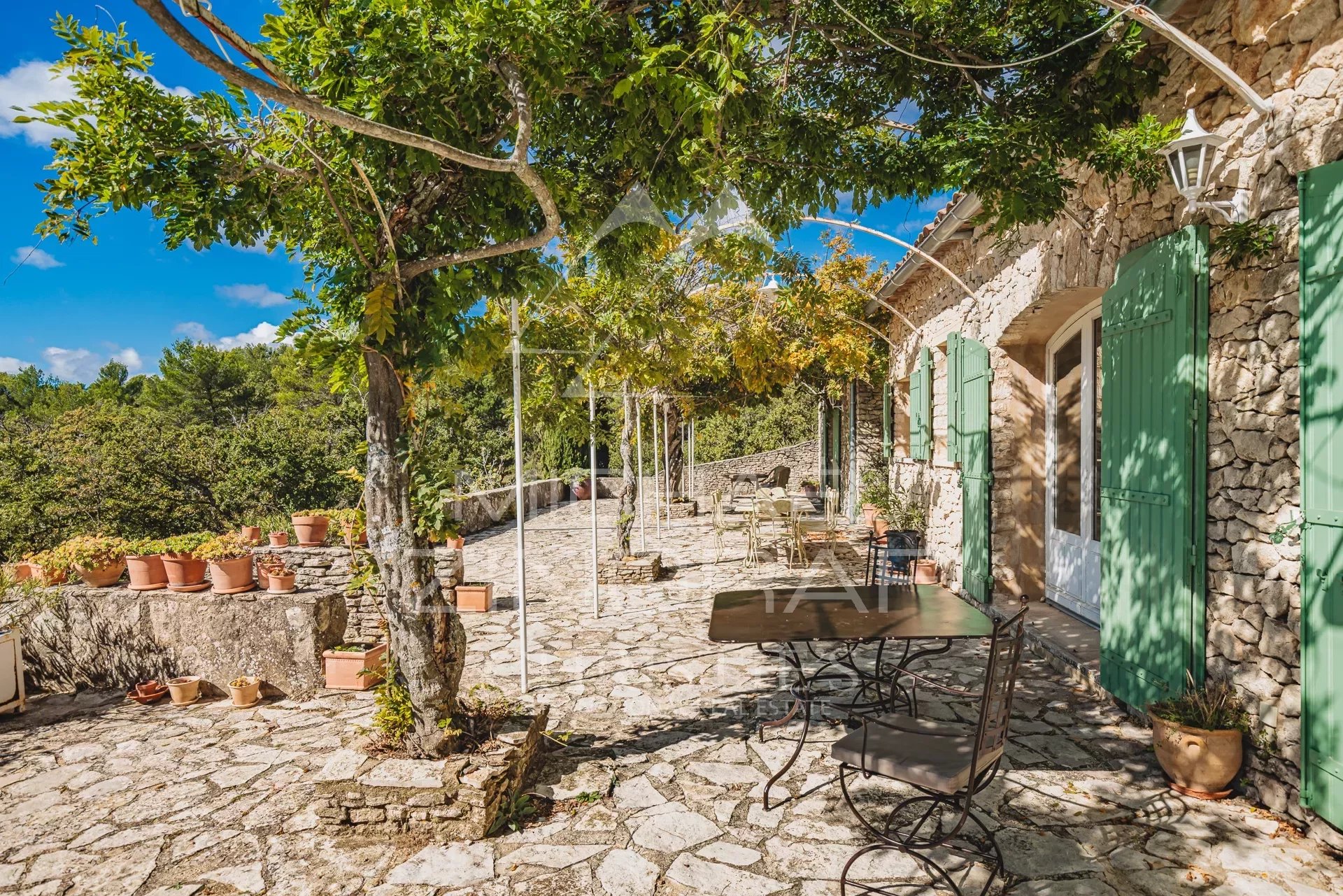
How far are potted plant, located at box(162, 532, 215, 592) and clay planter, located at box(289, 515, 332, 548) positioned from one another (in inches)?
32.6

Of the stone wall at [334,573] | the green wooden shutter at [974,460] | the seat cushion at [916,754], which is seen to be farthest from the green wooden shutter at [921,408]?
the seat cushion at [916,754]

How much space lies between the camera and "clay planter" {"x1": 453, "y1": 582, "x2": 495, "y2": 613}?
6488mm

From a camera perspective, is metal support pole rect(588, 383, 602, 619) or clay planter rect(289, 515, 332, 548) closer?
clay planter rect(289, 515, 332, 548)

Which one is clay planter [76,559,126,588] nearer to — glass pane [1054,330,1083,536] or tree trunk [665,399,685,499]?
glass pane [1054,330,1083,536]

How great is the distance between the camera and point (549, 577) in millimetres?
8141

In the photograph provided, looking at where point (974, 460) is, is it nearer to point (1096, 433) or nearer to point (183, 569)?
point (1096, 433)

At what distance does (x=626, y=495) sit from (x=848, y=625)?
519 cm

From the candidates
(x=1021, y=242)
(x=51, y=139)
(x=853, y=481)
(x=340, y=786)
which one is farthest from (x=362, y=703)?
(x=853, y=481)

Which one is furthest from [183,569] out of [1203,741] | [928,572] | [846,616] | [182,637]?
[928,572]

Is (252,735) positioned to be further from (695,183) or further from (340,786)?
(695,183)

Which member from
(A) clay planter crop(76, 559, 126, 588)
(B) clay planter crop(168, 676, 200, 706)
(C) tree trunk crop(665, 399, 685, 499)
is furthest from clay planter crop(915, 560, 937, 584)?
(C) tree trunk crop(665, 399, 685, 499)

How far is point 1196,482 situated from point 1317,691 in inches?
37.1

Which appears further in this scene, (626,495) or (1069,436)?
(626,495)

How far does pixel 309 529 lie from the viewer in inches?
223
